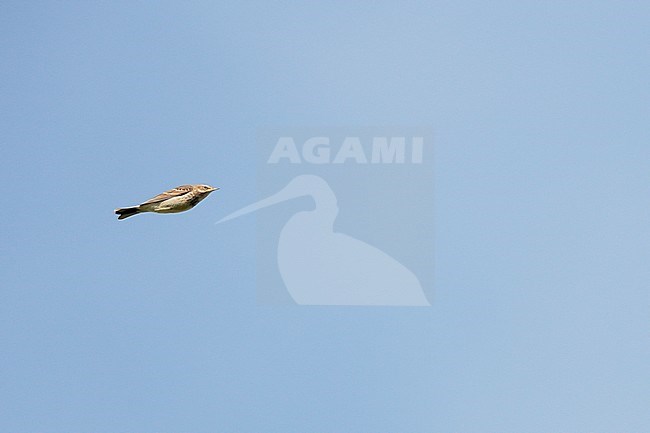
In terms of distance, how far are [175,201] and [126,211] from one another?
2.07ft

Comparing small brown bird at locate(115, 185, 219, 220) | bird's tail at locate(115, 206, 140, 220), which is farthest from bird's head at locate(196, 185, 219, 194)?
bird's tail at locate(115, 206, 140, 220)

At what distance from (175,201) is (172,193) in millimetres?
198

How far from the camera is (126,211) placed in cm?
855

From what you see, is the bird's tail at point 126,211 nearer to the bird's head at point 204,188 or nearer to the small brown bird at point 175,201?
the small brown bird at point 175,201

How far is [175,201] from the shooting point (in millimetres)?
8789

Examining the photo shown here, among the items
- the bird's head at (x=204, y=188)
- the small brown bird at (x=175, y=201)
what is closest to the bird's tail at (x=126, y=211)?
the small brown bird at (x=175, y=201)

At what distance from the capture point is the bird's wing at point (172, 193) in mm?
8799

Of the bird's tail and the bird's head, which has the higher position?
the bird's head

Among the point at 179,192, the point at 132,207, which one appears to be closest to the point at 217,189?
the point at 179,192

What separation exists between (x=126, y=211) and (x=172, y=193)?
67cm

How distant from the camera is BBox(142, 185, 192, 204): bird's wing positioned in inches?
346

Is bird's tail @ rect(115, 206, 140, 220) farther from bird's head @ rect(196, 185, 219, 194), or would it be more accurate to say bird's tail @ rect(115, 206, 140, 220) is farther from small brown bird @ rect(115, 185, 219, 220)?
bird's head @ rect(196, 185, 219, 194)

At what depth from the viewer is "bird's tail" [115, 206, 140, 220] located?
8.47 meters

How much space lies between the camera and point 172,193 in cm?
894
